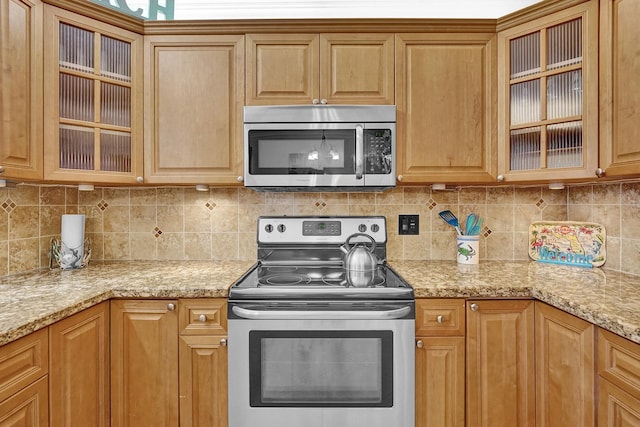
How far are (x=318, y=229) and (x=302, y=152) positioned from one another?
50 cm

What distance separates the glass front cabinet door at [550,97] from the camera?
1527 mm

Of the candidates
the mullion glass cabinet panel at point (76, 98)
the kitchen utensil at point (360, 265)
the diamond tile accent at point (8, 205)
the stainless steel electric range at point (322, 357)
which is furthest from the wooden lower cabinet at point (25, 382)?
the kitchen utensil at point (360, 265)

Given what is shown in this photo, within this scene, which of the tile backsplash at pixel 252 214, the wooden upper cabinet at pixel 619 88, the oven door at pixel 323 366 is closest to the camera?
the wooden upper cabinet at pixel 619 88

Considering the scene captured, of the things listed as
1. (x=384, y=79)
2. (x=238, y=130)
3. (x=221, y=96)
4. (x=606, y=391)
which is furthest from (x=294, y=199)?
(x=606, y=391)

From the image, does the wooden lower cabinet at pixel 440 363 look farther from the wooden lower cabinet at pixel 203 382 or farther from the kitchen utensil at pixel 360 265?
the wooden lower cabinet at pixel 203 382

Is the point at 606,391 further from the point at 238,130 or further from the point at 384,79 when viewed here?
the point at 238,130

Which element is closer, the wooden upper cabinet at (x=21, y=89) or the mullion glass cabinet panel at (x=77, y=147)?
the wooden upper cabinet at (x=21, y=89)

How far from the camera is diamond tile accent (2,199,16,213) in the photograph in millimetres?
1671

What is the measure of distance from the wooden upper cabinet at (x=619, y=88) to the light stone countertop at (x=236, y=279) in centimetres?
52

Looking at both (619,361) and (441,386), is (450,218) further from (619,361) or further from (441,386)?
(619,361)

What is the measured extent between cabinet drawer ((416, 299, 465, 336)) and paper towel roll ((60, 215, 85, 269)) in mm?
1791

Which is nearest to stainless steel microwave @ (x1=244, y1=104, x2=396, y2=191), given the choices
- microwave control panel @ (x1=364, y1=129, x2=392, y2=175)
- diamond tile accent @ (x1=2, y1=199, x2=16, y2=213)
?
microwave control panel @ (x1=364, y1=129, x2=392, y2=175)

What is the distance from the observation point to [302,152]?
1749mm

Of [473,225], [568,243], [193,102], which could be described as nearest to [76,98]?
[193,102]
